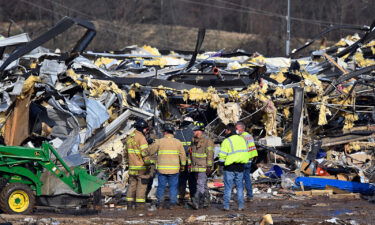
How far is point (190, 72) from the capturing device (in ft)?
60.8

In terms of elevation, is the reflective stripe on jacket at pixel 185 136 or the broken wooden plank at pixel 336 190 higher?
the reflective stripe on jacket at pixel 185 136

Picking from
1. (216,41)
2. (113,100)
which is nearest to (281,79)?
(113,100)

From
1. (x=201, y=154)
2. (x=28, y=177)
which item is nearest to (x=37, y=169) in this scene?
(x=28, y=177)

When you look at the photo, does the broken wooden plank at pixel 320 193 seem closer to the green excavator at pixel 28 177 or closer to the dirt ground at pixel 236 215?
the dirt ground at pixel 236 215

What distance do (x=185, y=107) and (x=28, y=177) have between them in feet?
19.1

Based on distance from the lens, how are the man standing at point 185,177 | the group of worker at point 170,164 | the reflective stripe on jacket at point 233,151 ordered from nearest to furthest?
1. the reflective stripe on jacket at point 233,151
2. the group of worker at point 170,164
3. the man standing at point 185,177

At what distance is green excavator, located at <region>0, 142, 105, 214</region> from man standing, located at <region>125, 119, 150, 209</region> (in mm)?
1040

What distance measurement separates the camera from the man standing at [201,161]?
42.2ft

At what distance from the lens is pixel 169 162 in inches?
499

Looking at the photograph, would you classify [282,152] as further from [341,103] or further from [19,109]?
[19,109]

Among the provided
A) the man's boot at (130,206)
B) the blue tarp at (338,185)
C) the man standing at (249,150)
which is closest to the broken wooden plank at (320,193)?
the blue tarp at (338,185)

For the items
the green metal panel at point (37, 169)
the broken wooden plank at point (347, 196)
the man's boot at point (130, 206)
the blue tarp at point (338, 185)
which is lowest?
the man's boot at point (130, 206)

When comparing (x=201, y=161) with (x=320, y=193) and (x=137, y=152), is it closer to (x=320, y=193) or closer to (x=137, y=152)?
(x=137, y=152)

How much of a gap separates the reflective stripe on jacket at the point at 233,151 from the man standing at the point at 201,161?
0.75 meters
